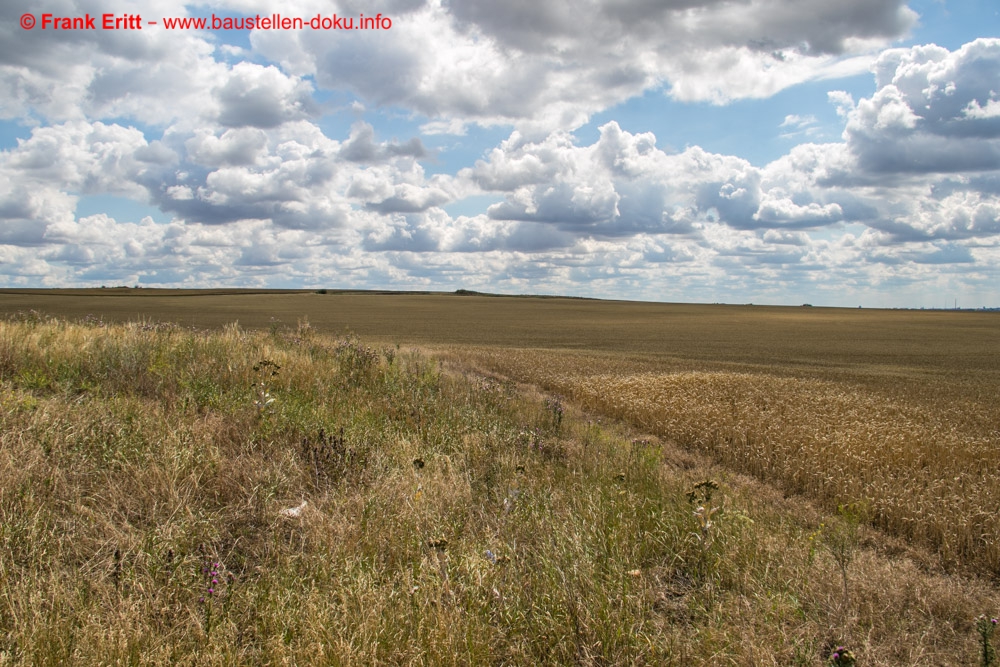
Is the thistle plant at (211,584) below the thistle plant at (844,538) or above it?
above

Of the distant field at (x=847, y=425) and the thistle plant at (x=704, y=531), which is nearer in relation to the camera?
the thistle plant at (x=704, y=531)

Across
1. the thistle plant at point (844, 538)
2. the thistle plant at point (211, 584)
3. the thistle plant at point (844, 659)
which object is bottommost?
the thistle plant at point (844, 538)

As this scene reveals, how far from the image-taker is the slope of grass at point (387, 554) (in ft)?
12.0

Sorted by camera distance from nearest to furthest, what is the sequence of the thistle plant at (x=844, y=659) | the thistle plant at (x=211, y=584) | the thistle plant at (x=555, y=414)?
the thistle plant at (x=844, y=659) < the thistle plant at (x=211, y=584) < the thistle plant at (x=555, y=414)

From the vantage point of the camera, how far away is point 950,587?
547 cm

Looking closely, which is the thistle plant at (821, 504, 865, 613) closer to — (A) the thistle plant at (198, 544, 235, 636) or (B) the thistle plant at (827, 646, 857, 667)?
(B) the thistle plant at (827, 646, 857, 667)

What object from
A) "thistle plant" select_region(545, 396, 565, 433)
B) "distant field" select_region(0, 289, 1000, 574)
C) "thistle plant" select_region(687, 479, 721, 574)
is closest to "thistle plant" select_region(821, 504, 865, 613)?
"distant field" select_region(0, 289, 1000, 574)

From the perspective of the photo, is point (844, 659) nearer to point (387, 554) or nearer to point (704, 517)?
point (704, 517)

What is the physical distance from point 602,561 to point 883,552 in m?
4.16

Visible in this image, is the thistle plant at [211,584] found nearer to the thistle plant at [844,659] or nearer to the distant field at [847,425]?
the thistle plant at [844,659]

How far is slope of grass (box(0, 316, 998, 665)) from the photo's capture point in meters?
3.67

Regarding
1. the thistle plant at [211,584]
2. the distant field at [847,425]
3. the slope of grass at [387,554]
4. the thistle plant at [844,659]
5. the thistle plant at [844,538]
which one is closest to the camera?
the thistle plant at [844,659]

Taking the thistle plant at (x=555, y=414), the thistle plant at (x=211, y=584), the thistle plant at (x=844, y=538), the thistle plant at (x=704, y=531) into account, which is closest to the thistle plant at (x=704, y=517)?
the thistle plant at (x=704, y=531)

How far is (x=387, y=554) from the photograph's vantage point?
15.4 ft
